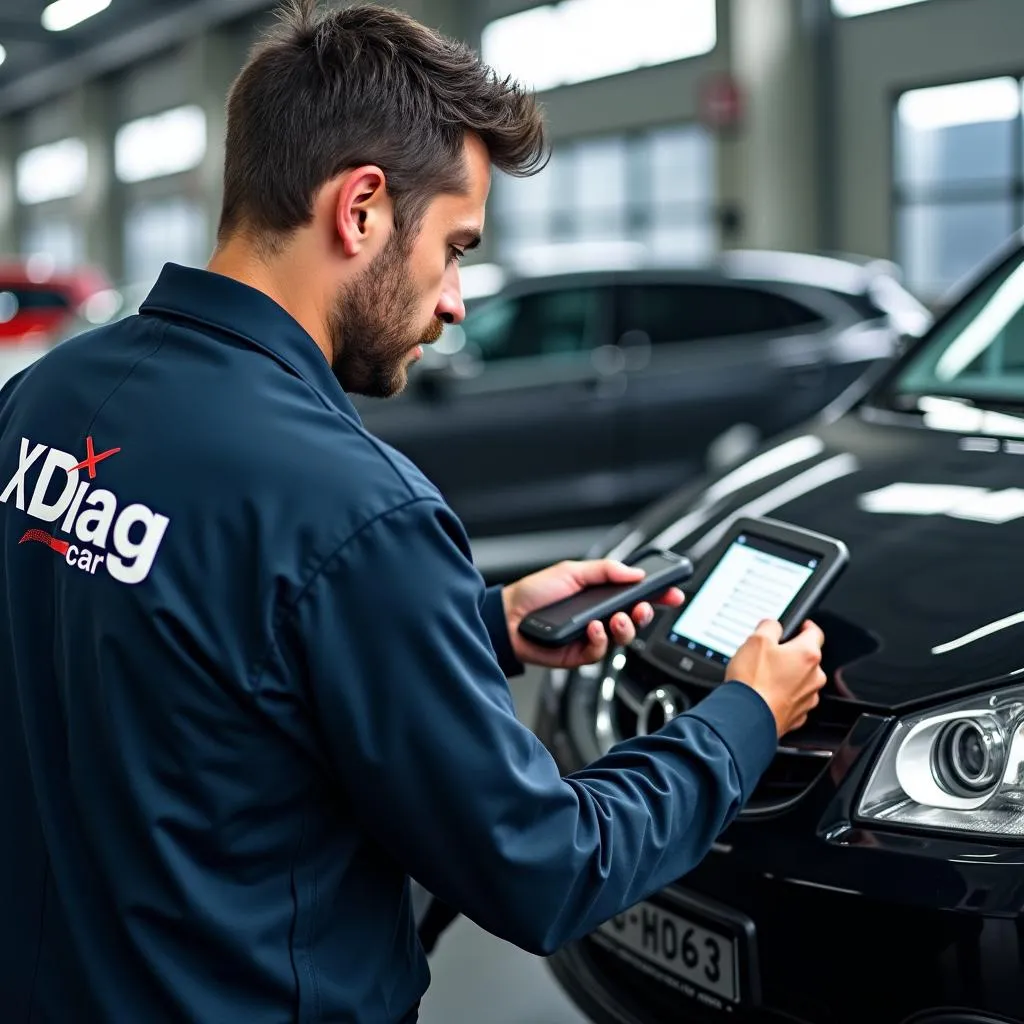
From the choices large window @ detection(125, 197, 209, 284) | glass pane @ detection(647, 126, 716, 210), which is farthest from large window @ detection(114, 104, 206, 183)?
glass pane @ detection(647, 126, 716, 210)

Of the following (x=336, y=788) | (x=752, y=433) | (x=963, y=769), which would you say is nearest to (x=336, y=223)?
(x=336, y=788)

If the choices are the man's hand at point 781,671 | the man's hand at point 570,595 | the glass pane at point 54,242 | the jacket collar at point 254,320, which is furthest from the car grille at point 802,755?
the glass pane at point 54,242

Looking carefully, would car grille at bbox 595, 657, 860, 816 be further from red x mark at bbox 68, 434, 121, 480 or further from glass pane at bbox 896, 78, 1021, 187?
glass pane at bbox 896, 78, 1021, 187

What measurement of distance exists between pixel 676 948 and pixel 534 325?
4.05 metres

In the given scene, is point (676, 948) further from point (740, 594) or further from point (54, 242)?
point (54, 242)

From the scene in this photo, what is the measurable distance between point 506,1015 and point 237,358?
1.81 meters

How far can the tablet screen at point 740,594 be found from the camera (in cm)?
187

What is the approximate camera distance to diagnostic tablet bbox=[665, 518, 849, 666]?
184 cm

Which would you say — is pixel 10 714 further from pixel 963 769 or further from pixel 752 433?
pixel 752 433

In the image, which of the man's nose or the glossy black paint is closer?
the man's nose

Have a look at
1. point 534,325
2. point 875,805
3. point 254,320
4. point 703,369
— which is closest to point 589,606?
point 875,805

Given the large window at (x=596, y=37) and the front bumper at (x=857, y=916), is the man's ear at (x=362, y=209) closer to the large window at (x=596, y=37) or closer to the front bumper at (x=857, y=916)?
the front bumper at (x=857, y=916)

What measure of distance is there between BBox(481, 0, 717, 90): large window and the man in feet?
41.9

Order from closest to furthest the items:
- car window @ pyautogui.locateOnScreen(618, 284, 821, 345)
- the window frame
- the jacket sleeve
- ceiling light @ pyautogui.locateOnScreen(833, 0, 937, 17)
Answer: the jacket sleeve, car window @ pyautogui.locateOnScreen(618, 284, 821, 345), ceiling light @ pyautogui.locateOnScreen(833, 0, 937, 17), the window frame
